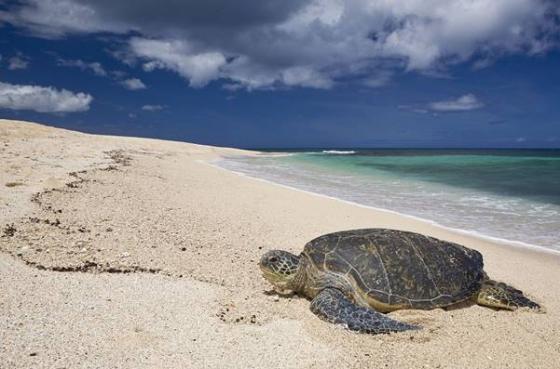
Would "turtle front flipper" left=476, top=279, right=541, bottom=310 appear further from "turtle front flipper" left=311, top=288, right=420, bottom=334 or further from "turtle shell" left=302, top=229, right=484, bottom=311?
"turtle front flipper" left=311, top=288, right=420, bottom=334

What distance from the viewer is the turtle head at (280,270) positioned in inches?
169

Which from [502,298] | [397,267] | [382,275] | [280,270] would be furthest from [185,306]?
[502,298]

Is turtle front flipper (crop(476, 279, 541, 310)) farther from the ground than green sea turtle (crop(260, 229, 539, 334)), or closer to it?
closer to it

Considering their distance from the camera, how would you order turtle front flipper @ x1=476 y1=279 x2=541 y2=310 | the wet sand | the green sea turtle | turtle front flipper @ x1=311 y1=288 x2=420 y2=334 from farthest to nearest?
1. turtle front flipper @ x1=476 y1=279 x2=541 y2=310
2. the green sea turtle
3. turtle front flipper @ x1=311 y1=288 x2=420 y2=334
4. the wet sand

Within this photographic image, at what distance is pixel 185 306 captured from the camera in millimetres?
3570

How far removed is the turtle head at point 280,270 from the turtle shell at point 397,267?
0.23m

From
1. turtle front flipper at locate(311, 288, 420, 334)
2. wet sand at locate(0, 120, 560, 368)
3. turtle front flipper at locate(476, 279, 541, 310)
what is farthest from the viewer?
turtle front flipper at locate(476, 279, 541, 310)

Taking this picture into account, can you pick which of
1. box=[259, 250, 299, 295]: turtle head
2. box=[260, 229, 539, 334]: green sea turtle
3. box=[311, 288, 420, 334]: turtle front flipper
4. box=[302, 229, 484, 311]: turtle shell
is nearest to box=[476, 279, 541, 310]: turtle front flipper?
box=[260, 229, 539, 334]: green sea turtle

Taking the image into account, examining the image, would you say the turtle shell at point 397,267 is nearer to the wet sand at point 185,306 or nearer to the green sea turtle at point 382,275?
the green sea turtle at point 382,275

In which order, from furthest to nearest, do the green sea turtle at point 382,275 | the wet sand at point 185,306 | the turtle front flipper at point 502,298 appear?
the turtle front flipper at point 502,298
the green sea turtle at point 382,275
the wet sand at point 185,306

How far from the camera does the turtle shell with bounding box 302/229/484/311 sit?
4039mm

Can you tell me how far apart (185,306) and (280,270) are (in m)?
1.12

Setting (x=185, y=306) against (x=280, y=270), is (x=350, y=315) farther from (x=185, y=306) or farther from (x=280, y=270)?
(x=185, y=306)

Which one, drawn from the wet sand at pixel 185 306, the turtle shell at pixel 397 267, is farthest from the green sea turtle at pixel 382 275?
the wet sand at pixel 185 306
